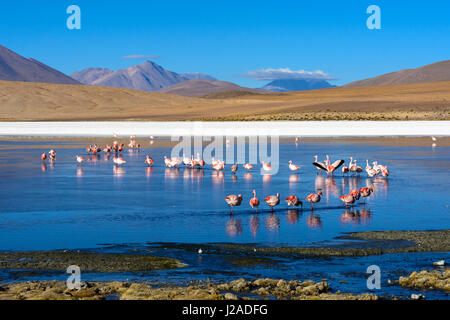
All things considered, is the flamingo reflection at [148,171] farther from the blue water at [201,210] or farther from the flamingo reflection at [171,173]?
the flamingo reflection at [171,173]

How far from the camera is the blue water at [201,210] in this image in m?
8.98

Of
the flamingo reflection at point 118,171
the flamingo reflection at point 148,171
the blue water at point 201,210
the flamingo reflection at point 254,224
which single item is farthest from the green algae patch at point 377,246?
the flamingo reflection at point 118,171

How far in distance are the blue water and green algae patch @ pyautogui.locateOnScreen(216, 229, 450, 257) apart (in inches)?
9.8

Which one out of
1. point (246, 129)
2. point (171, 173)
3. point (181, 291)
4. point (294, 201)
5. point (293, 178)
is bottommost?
point (181, 291)

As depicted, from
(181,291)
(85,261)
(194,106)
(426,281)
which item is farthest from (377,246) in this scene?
(194,106)

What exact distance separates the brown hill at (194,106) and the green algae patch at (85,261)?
152ft

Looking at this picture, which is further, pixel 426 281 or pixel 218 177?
pixel 218 177

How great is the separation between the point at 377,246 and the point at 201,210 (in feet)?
12.7

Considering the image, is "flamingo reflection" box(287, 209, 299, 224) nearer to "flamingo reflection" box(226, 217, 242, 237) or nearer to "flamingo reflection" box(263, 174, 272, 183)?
"flamingo reflection" box(226, 217, 242, 237)

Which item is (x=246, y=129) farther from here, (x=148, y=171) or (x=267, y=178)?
(x=267, y=178)

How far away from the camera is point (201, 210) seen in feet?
38.9
